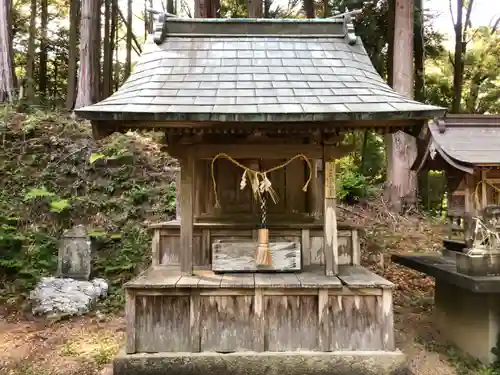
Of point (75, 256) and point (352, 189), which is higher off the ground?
point (352, 189)

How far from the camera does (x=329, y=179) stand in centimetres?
648

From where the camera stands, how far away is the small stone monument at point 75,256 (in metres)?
9.73

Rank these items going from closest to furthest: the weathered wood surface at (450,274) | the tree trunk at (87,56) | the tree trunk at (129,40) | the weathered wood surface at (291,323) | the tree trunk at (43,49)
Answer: the weathered wood surface at (291,323) → the weathered wood surface at (450,274) → the tree trunk at (87,56) → the tree trunk at (43,49) → the tree trunk at (129,40)

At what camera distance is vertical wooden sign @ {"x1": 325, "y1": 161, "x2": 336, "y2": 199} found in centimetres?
645

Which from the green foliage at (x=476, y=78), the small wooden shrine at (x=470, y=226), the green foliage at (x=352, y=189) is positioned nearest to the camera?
the small wooden shrine at (x=470, y=226)

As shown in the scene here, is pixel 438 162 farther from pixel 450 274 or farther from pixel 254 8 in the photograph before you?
pixel 254 8

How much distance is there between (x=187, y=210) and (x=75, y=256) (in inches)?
180

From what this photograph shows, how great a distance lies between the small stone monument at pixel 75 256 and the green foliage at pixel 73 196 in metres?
0.38

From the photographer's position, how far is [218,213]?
25.3 feet

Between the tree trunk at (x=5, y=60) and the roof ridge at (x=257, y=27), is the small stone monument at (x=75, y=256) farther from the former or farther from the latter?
the tree trunk at (x=5, y=60)

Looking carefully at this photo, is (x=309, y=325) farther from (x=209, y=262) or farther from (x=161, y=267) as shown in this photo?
(x=161, y=267)

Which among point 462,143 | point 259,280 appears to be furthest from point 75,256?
point 462,143

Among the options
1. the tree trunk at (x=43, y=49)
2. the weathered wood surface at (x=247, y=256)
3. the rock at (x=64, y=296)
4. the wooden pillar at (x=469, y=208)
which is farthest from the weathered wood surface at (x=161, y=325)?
the tree trunk at (x=43, y=49)

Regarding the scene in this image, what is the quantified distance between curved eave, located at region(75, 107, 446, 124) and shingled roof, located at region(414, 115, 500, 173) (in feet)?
4.80
